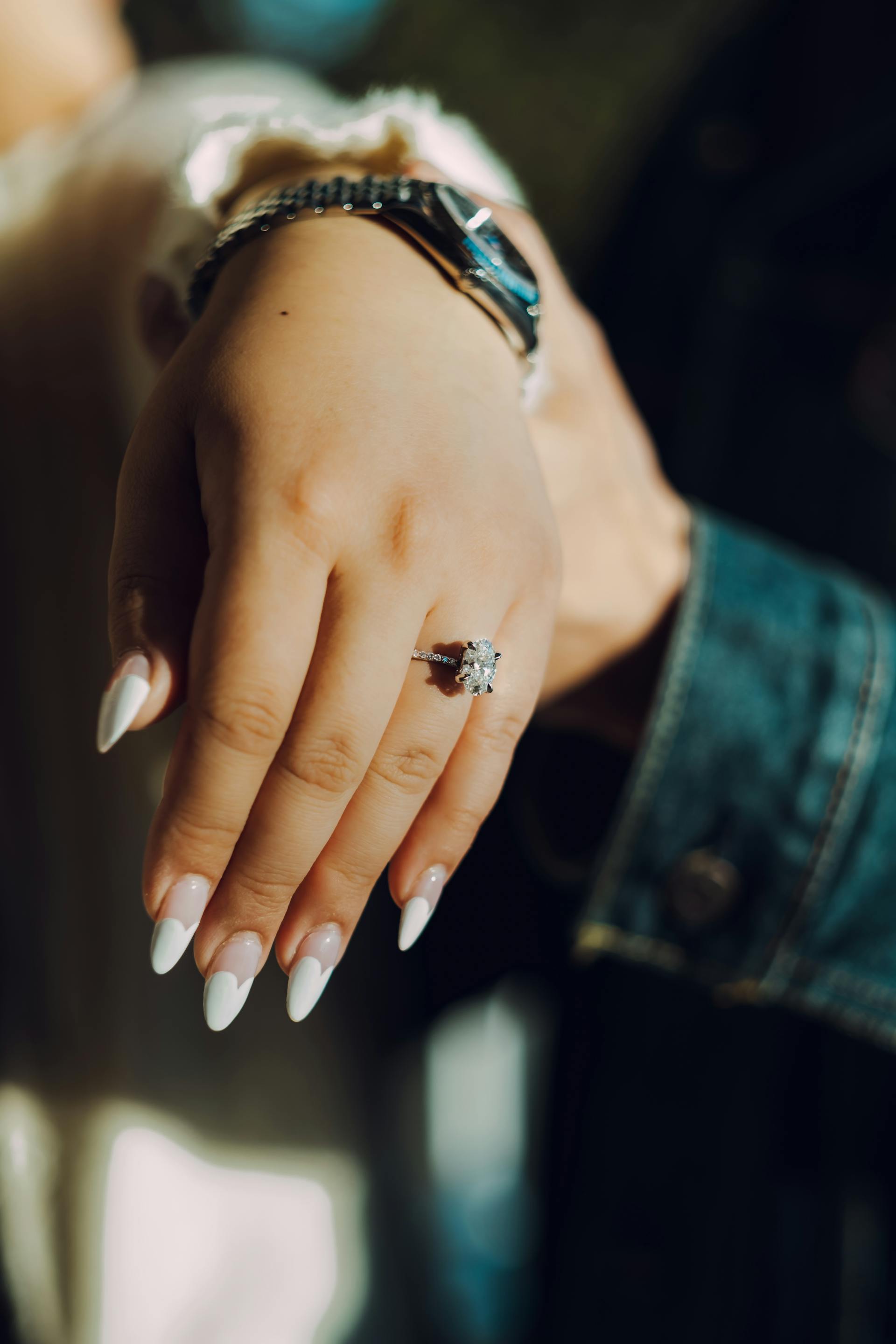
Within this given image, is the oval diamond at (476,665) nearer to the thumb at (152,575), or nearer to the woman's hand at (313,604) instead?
the woman's hand at (313,604)

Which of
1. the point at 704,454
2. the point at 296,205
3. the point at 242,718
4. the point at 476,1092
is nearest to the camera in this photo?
the point at 242,718

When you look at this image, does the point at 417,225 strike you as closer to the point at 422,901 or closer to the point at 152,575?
the point at 152,575

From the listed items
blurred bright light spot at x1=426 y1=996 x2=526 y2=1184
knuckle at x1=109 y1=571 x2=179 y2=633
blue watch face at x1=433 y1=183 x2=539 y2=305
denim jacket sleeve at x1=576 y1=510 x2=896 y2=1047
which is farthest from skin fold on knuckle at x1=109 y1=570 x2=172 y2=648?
blurred bright light spot at x1=426 y1=996 x2=526 y2=1184

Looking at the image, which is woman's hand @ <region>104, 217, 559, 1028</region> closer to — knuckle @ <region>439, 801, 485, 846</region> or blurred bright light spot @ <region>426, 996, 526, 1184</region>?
knuckle @ <region>439, 801, 485, 846</region>

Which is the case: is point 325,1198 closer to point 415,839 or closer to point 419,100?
point 415,839

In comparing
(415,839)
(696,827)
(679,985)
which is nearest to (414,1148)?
(679,985)

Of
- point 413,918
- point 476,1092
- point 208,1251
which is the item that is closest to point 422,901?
point 413,918
